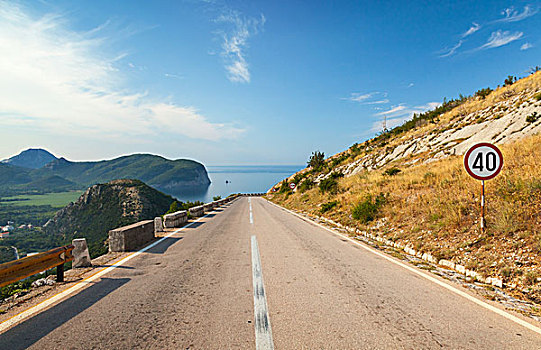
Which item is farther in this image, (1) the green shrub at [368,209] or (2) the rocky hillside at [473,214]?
(1) the green shrub at [368,209]

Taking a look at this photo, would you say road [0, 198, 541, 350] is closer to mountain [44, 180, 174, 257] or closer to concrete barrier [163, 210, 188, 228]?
concrete barrier [163, 210, 188, 228]

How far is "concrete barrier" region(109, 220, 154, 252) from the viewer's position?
7.73 m

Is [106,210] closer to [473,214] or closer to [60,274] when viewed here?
[60,274]

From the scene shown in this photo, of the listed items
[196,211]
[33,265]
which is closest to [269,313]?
[33,265]

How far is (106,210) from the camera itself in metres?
82.8

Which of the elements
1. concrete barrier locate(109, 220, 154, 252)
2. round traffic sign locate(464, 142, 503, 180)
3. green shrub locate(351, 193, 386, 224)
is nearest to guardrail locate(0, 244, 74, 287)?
concrete barrier locate(109, 220, 154, 252)

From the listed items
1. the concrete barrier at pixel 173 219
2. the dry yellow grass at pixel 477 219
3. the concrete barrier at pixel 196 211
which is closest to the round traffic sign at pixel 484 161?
the dry yellow grass at pixel 477 219

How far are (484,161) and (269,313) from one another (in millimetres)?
6729

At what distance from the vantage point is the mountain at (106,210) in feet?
248

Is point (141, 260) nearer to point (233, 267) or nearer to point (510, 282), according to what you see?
point (233, 267)

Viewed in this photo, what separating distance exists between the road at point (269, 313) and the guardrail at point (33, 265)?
3.05 ft

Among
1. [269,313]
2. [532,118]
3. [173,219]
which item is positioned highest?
[532,118]

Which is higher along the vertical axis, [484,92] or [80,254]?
[484,92]

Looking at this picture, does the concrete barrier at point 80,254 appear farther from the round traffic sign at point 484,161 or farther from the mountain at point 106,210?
the mountain at point 106,210
